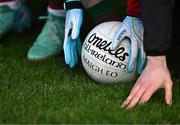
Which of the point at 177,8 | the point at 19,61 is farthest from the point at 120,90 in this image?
the point at 19,61

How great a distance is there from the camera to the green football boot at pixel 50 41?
2.53 metres

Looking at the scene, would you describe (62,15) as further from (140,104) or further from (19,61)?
(140,104)

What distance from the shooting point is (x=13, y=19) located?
2.88 meters

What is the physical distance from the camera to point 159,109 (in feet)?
5.85

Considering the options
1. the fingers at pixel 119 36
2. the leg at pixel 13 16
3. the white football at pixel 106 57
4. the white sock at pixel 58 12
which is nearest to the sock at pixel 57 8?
the white sock at pixel 58 12

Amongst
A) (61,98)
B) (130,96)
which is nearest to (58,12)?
(61,98)

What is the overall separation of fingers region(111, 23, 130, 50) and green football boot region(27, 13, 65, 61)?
1.90 ft

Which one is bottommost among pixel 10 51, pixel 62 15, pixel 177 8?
pixel 10 51

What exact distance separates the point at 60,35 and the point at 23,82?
0.54 meters

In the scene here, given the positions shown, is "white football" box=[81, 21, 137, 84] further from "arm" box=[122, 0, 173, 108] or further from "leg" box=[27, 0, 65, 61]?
"leg" box=[27, 0, 65, 61]

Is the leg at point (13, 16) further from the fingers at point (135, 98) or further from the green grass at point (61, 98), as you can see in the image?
the fingers at point (135, 98)

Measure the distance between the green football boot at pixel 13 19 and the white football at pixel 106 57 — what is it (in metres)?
0.83

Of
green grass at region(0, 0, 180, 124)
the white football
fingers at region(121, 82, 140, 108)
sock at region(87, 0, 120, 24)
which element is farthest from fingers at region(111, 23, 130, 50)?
sock at region(87, 0, 120, 24)

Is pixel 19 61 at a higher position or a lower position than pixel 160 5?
lower
